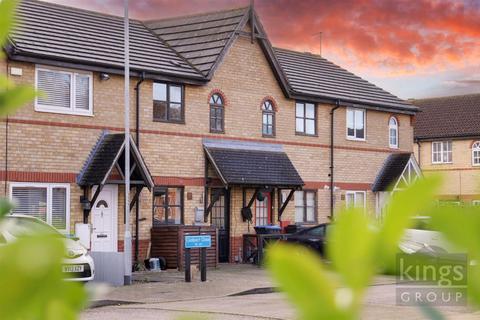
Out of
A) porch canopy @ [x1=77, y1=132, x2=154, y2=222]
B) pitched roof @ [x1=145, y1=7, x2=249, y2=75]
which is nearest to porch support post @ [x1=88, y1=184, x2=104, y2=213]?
porch canopy @ [x1=77, y1=132, x2=154, y2=222]

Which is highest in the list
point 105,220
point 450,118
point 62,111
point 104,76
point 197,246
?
point 450,118

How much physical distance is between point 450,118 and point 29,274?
174ft

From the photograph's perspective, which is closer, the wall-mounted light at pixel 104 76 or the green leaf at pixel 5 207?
the green leaf at pixel 5 207

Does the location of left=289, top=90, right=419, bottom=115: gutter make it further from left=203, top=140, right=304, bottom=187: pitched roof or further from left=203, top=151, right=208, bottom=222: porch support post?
left=203, top=151, right=208, bottom=222: porch support post

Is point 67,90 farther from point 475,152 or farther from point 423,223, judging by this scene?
point 475,152

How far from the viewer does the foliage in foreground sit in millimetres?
617

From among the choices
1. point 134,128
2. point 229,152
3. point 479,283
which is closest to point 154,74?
point 134,128

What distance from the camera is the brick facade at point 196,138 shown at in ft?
74.6

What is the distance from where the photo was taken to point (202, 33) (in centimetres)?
2892

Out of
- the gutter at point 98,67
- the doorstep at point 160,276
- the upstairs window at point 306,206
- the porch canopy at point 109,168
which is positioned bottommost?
the doorstep at point 160,276

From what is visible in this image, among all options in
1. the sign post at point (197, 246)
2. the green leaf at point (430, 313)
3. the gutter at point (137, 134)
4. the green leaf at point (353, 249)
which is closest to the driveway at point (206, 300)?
the sign post at point (197, 246)

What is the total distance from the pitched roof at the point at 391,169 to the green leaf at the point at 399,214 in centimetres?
3236

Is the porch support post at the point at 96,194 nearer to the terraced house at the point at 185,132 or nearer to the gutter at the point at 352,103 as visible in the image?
the terraced house at the point at 185,132

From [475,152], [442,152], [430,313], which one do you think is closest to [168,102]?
[430,313]
